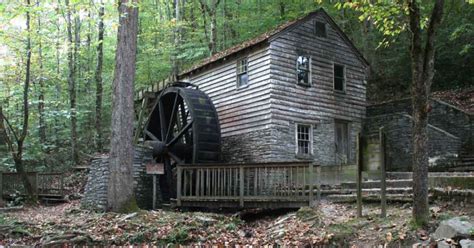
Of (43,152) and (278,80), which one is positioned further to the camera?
(43,152)

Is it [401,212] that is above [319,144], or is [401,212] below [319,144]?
below

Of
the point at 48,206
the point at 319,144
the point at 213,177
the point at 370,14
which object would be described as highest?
the point at 370,14

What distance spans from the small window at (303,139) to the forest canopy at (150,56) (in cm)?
564

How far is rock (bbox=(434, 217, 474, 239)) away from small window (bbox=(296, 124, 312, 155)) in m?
10.3

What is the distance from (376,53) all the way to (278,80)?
12.8 m

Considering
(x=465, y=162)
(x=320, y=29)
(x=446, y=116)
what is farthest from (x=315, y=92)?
(x=465, y=162)

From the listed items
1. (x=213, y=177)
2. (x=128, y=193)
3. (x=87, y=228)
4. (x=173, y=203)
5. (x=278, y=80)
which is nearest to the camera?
(x=87, y=228)

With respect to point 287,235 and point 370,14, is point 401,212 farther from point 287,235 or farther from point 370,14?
point 370,14

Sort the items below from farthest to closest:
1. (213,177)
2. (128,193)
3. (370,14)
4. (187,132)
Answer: (187,132)
(213,177)
(128,193)
(370,14)

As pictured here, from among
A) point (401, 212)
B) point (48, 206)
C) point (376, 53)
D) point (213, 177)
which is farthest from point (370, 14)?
point (376, 53)

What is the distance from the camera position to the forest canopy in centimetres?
2117

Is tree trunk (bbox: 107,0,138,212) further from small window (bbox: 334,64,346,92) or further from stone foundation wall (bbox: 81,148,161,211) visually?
small window (bbox: 334,64,346,92)

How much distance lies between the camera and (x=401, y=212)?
8.30 m

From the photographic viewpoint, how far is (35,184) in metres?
17.9
